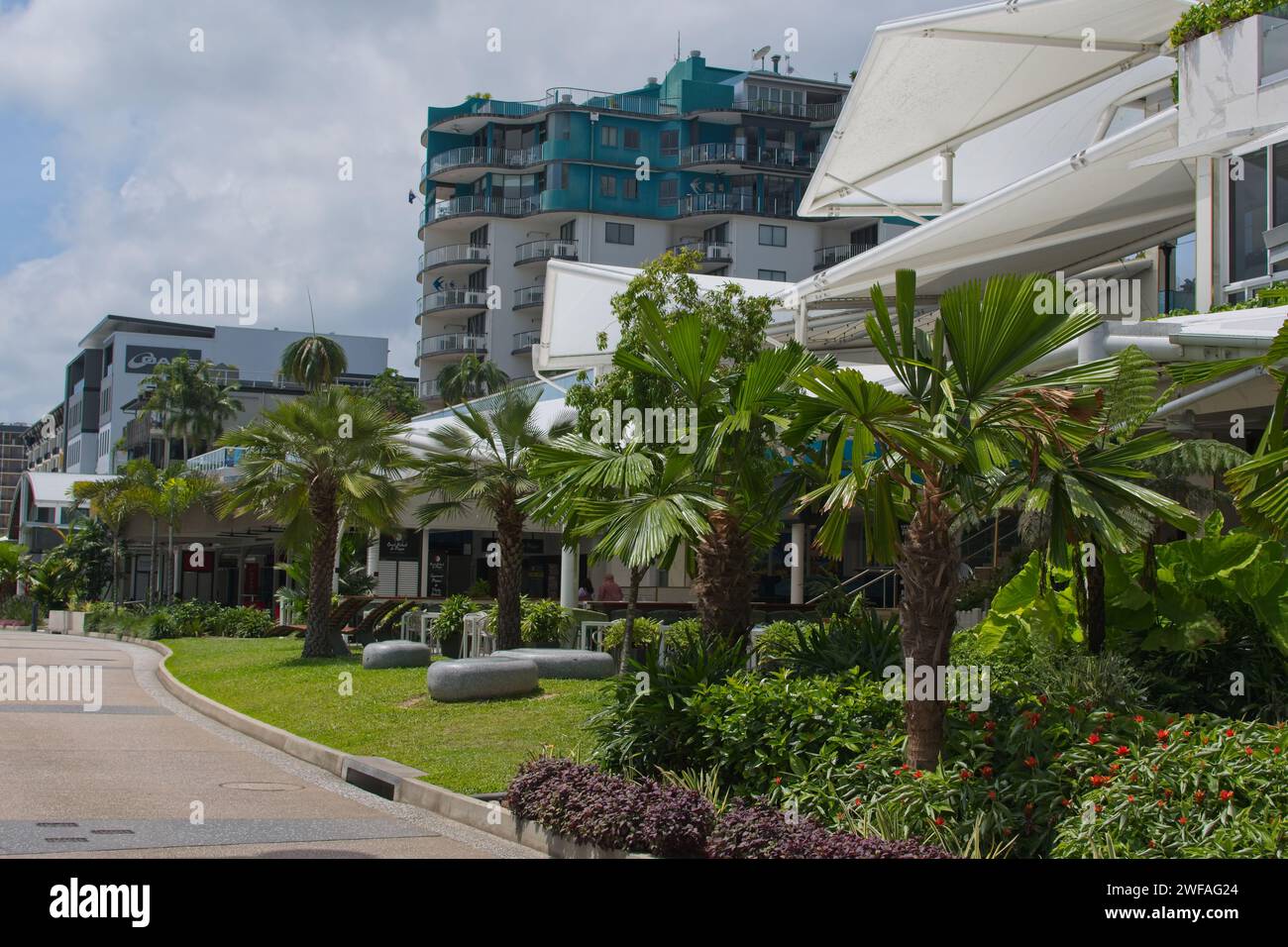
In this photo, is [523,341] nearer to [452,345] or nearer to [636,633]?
[452,345]

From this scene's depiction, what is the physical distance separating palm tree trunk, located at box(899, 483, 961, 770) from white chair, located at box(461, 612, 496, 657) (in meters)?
14.3

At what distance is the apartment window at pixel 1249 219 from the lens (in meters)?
17.9

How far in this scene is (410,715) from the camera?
1611 cm

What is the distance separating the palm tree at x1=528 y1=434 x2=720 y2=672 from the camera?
37.0 feet

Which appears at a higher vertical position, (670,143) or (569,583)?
(670,143)

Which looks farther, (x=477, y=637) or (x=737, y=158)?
(x=737, y=158)

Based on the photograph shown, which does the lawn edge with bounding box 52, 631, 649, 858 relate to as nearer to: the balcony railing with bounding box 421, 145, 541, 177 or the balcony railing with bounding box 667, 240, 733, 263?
the balcony railing with bounding box 667, 240, 733, 263

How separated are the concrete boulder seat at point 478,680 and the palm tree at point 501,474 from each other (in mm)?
4248

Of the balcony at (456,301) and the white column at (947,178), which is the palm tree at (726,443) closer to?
the white column at (947,178)

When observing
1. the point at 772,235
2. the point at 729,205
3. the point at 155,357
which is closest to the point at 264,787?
the point at 729,205

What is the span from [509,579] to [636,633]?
2.43 metres

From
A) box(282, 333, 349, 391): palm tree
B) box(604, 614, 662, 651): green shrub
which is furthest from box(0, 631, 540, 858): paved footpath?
box(282, 333, 349, 391): palm tree
